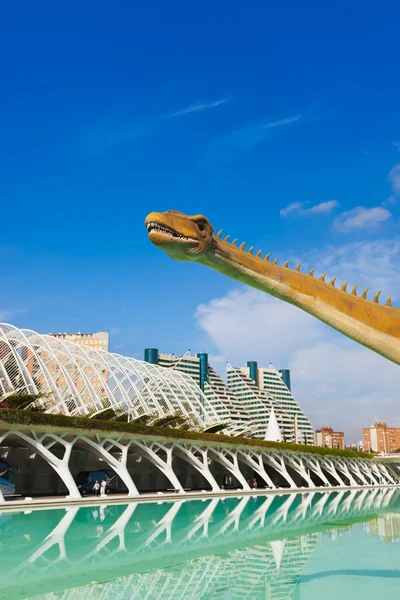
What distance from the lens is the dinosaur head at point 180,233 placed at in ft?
22.4

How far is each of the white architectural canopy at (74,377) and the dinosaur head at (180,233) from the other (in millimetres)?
24282

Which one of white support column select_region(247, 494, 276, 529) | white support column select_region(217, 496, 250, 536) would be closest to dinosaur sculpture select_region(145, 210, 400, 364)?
white support column select_region(217, 496, 250, 536)

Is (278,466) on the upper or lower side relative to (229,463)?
lower

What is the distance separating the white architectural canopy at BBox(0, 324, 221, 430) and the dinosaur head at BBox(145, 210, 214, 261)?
79.7 ft

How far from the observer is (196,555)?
559 inches

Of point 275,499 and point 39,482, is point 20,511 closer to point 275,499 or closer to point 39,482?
point 39,482

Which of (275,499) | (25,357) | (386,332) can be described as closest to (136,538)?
(386,332)

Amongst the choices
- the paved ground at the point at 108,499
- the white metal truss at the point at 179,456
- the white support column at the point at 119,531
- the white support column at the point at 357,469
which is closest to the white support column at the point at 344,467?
the white metal truss at the point at 179,456

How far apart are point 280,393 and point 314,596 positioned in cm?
17709

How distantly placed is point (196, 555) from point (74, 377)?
32832 mm

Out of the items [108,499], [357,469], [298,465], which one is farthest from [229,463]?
[357,469]

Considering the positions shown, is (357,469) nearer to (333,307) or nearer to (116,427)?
(116,427)

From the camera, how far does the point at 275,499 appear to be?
36.4 meters

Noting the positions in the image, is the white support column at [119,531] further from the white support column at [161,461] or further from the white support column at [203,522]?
the white support column at [161,461]
